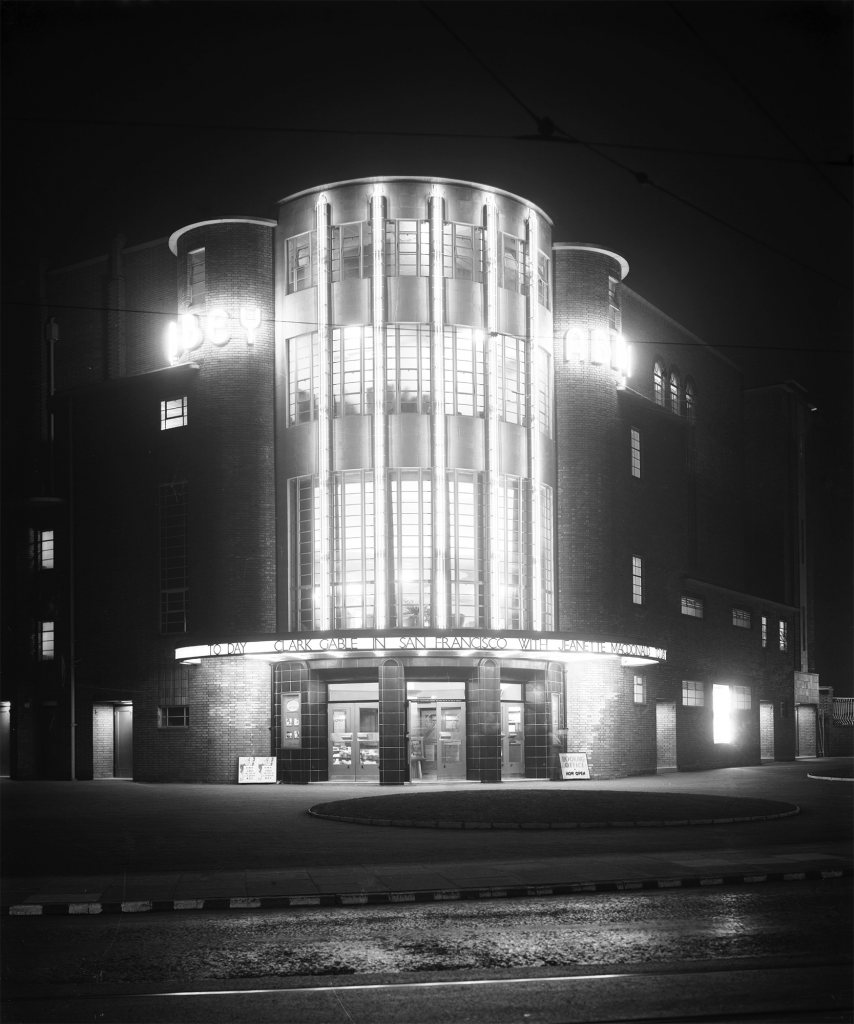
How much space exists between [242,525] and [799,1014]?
33968 millimetres

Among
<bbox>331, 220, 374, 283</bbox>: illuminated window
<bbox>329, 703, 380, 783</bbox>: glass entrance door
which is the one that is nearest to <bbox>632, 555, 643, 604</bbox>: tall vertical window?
<bbox>329, 703, 380, 783</bbox>: glass entrance door

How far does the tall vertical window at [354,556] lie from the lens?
39.7 metres

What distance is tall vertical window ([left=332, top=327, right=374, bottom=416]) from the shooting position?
133ft

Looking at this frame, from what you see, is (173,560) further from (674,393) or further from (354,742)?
(674,393)

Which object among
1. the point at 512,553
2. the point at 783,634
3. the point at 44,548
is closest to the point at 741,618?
the point at 783,634

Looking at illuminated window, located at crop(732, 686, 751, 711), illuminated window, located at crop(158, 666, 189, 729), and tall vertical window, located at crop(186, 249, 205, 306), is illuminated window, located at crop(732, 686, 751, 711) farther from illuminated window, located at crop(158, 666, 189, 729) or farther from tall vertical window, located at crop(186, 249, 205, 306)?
tall vertical window, located at crop(186, 249, 205, 306)

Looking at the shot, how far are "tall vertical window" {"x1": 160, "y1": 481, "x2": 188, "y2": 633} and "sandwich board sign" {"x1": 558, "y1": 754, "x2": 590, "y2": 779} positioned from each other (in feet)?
44.7

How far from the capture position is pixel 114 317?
1890 inches

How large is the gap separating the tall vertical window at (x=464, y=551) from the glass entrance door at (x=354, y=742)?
4180 mm

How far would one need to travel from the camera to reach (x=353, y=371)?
4072 cm

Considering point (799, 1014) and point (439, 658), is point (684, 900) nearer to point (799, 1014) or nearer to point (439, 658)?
point (799, 1014)

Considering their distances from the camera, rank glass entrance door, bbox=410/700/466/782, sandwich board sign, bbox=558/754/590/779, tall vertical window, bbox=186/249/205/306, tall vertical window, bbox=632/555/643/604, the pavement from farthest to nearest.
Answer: tall vertical window, bbox=632/555/643/604, tall vertical window, bbox=186/249/205/306, sandwich board sign, bbox=558/754/590/779, glass entrance door, bbox=410/700/466/782, the pavement

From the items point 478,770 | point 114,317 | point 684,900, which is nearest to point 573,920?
point 684,900

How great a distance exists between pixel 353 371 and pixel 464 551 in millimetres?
6860
